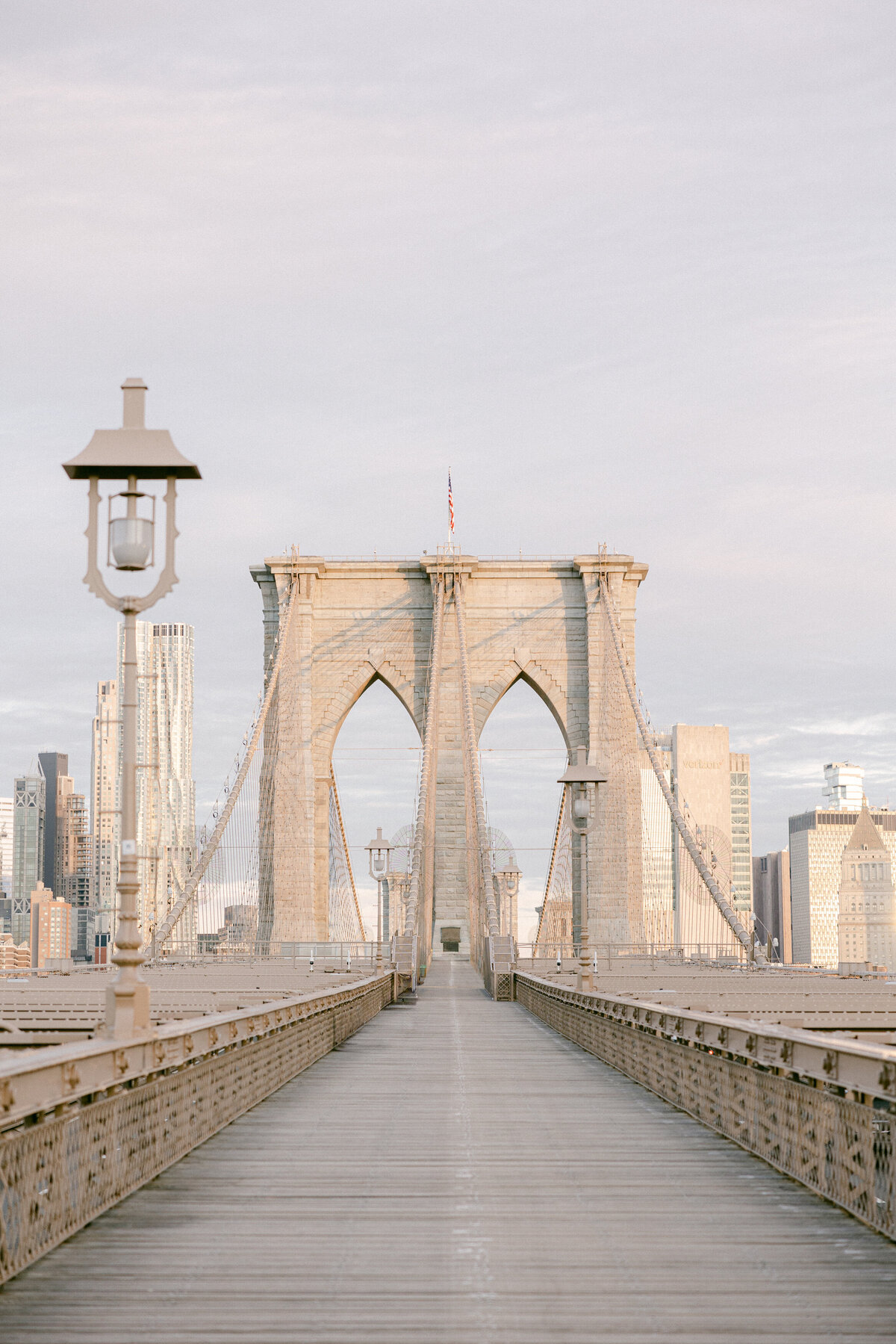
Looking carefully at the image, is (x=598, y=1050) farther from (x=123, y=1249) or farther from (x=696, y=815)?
(x=696, y=815)

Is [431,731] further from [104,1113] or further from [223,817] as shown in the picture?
[104,1113]

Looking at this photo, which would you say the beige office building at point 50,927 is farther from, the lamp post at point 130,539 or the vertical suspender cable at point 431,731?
the lamp post at point 130,539

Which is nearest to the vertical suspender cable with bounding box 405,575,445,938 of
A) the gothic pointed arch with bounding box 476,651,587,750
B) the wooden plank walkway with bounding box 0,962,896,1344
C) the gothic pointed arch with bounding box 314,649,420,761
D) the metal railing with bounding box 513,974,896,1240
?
the gothic pointed arch with bounding box 314,649,420,761

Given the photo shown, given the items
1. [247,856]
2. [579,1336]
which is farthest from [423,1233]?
[247,856]

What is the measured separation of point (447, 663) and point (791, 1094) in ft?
214

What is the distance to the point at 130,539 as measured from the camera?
37.6 ft

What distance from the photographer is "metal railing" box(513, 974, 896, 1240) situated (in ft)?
24.2

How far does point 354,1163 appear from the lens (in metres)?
9.98

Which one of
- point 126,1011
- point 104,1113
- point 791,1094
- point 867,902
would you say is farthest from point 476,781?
point 867,902

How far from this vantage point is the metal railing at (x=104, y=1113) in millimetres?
6531

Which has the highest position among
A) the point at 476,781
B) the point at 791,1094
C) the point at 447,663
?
the point at 447,663

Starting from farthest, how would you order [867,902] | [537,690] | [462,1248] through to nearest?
[867,902] < [537,690] < [462,1248]

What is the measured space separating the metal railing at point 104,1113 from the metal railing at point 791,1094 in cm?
359

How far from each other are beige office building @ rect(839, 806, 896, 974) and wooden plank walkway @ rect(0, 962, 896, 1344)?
16073cm
